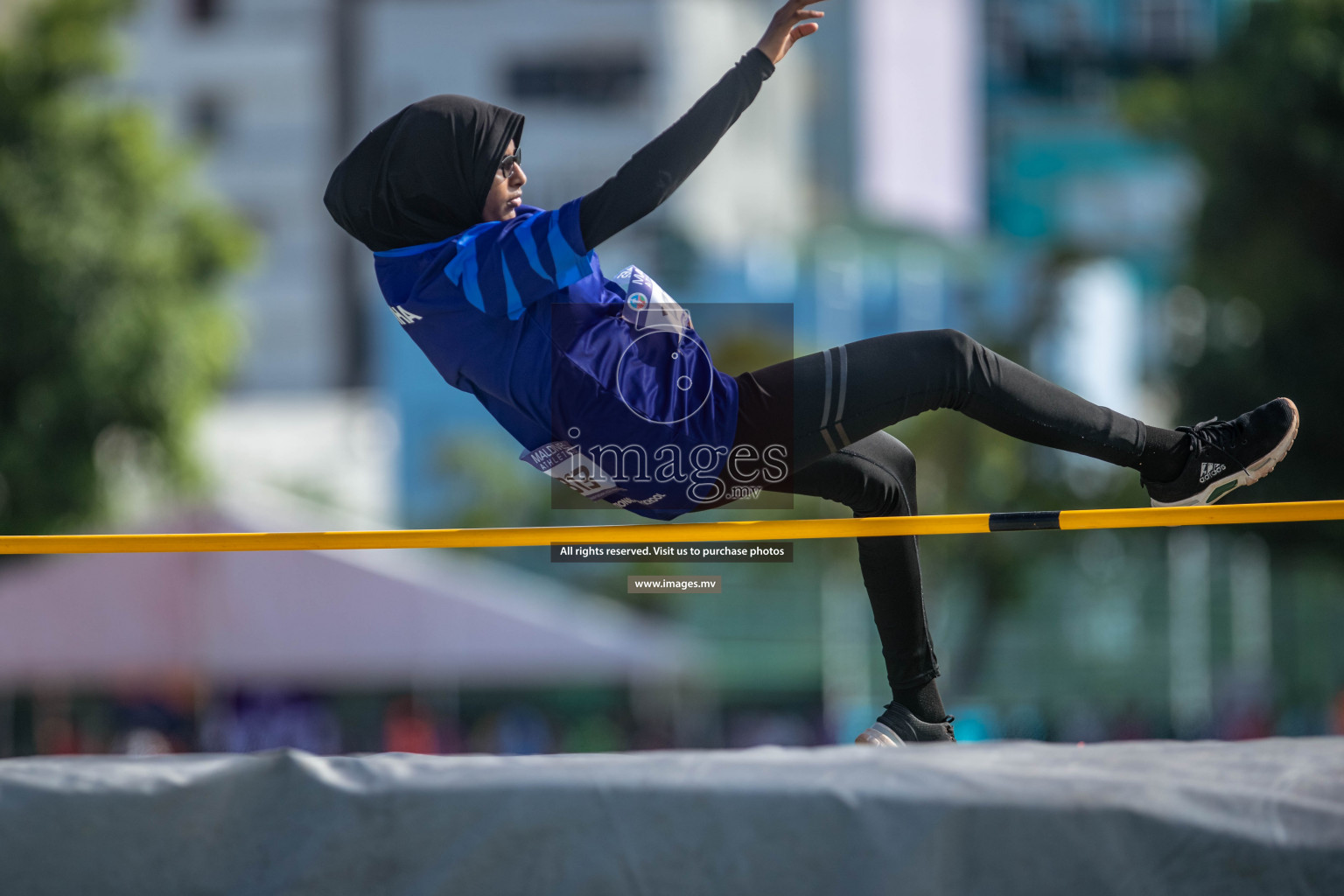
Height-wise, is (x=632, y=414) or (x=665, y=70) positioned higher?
(x=665, y=70)

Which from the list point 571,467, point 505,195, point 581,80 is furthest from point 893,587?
point 581,80

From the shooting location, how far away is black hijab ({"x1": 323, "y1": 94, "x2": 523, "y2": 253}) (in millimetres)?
2936

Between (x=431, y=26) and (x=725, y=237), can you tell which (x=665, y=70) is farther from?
(x=431, y=26)

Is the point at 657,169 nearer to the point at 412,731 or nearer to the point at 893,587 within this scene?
the point at 893,587

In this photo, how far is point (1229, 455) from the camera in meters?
3.20

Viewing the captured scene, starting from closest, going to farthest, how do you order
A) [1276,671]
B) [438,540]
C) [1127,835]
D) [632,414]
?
[1127,835]
[632,414]
[438,540]
[1276,671]

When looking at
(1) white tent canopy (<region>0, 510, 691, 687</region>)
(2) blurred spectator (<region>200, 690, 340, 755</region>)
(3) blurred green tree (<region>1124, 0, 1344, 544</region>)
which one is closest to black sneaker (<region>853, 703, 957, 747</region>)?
(1) white tent canopy (<region>0, 510, 691, 687</region>)

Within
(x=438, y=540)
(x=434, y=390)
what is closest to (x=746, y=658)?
(x=434, y=390)

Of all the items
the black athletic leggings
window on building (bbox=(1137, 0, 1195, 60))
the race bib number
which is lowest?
the race bib number

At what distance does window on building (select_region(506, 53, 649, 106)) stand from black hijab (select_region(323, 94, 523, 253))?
82.1ft

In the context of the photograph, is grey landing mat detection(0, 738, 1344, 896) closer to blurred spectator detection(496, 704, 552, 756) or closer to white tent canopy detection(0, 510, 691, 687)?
white tent canopy detection(0, 510, 691, 687)

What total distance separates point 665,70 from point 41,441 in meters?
19.3

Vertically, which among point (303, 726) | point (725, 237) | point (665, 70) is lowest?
point (303, 726)

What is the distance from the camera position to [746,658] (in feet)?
83.3
